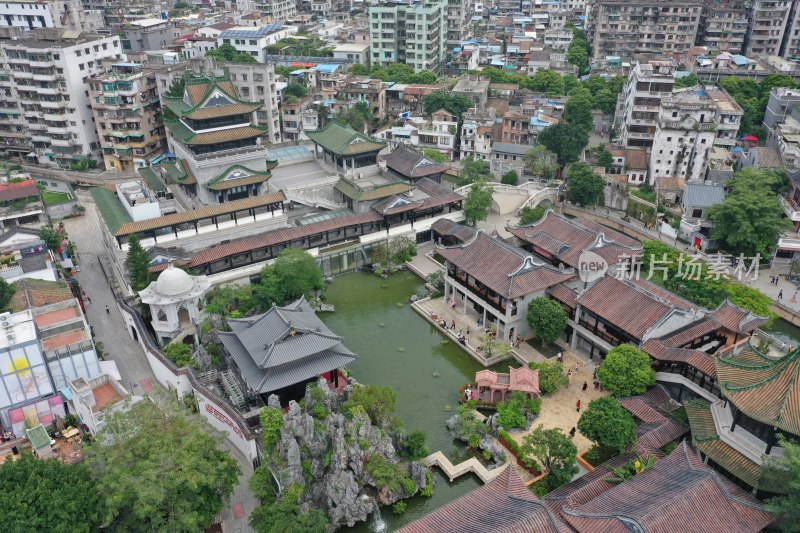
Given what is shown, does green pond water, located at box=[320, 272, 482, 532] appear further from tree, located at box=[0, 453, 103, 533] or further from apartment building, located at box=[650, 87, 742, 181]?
apartment building, located at box=[650, 87, 742, 181]

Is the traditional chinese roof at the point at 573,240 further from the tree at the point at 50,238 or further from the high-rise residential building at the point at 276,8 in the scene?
the high-rise residential building at the point at 276,8

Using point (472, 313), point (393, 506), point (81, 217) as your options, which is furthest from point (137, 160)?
point (393, 506)

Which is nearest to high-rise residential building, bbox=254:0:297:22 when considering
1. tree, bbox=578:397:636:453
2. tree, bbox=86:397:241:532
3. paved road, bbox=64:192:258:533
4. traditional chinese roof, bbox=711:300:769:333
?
paved road, bbox=64:192:258:533

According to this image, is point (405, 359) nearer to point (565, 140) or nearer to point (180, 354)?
point (180, 354)

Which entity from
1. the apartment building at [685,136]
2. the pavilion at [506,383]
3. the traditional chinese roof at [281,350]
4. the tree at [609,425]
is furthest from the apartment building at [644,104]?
the traditional chinese roof at [281,350]

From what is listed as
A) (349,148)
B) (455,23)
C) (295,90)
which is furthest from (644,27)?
(349,148)
